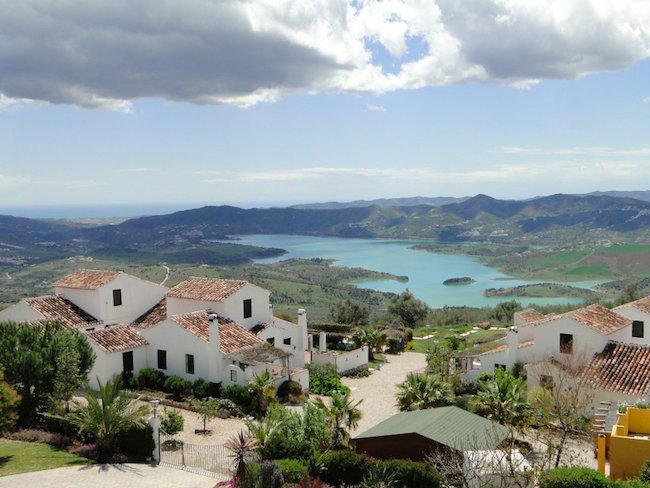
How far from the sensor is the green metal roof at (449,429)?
58.2 ft

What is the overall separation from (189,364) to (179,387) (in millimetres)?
1350

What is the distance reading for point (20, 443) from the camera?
67.4 feet

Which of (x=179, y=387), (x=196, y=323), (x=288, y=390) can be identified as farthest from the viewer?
(x=196, y=323)

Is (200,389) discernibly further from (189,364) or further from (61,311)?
(61,311)

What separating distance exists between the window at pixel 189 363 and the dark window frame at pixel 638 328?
22.7 meters

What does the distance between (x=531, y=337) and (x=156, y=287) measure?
20.9 m

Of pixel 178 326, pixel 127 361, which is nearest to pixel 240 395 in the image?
pixel 178 326

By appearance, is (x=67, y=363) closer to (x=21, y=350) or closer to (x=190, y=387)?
(x=21, y=350)

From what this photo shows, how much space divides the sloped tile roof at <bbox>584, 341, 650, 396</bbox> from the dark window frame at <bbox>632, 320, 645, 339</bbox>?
620cm

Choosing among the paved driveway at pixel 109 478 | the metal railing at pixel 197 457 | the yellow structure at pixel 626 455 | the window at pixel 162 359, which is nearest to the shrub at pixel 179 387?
the window at pixel 162 359

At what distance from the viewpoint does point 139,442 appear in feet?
65.5

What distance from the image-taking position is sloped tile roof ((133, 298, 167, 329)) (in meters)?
34.8

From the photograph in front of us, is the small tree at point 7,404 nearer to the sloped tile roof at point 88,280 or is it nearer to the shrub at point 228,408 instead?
the shrub at point 228,408

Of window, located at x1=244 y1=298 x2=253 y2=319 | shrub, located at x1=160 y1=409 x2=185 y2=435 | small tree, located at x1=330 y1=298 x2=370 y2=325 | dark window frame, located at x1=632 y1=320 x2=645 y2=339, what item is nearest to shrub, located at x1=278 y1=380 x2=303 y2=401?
window, located at x1=244 y1=298 x2=253 y2=319
